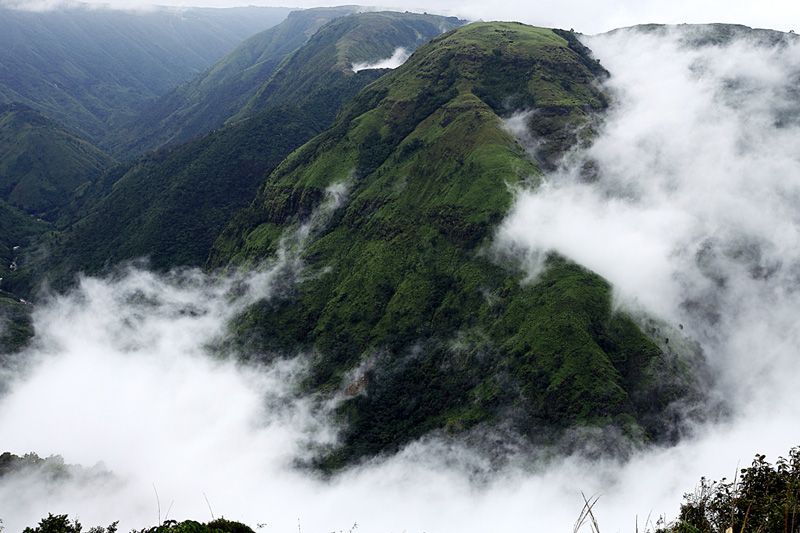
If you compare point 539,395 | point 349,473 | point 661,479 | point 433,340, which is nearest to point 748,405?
point 661,479

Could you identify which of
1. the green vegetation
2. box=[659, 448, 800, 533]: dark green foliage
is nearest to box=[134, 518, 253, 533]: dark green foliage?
the green vegetation

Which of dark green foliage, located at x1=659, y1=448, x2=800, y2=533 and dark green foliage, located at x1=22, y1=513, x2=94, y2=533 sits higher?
dark green foliage, located at x1=22, y1=513, x2=94, y2=533

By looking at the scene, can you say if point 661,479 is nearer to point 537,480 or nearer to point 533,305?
point 537,480

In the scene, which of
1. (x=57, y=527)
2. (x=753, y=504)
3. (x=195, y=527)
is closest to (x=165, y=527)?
(x=195, y=527)

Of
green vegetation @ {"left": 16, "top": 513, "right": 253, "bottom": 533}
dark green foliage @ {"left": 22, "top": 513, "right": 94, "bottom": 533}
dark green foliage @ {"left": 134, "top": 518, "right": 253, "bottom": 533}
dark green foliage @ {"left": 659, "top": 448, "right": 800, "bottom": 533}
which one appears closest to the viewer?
dark green foliage @ {"left": 659, "top": 448, "right": 800, "bottom": 533}

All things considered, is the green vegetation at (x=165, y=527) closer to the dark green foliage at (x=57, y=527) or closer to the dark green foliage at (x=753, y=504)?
the dark green foliage at (x=57, y=527)

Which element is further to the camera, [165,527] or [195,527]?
[195,527]

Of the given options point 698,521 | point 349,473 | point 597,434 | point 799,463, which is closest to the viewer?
point 698,521

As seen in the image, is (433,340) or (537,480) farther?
(433,340)

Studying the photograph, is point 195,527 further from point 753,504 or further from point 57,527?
point 753,504

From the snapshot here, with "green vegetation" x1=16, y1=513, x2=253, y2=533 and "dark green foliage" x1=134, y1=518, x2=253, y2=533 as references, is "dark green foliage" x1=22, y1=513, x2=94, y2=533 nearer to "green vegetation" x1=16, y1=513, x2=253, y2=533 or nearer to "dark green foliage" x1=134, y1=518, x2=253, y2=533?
"green vegetation" x1=16, y1=513, x2=253, y2=533

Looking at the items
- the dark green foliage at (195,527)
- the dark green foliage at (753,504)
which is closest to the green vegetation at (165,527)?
the dark green foliage at (195,527)
